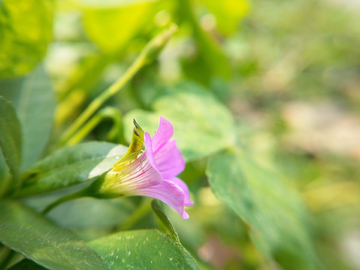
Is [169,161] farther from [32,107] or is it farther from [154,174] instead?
[32,107]

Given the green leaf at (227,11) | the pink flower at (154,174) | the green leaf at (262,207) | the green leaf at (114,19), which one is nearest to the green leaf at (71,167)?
the pink flower at (154,174)

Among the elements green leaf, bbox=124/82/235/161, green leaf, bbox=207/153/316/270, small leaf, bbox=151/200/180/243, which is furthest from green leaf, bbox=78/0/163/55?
small leaf, bbox=151/200/180/243

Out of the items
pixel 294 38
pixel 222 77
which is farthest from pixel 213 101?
pixel 294 38

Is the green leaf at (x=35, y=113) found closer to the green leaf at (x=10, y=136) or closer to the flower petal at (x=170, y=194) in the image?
the green leaf at (x=10, y=136)

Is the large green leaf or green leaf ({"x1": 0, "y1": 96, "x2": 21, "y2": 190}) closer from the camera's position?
green leaf ({"x1": 0, "y1": 96, "x2": 21, "y2": 190})

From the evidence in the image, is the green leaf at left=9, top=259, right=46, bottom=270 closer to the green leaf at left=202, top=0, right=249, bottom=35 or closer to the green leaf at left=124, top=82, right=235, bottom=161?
the green leaf at left=124, top=82, right=235, bottom=161
